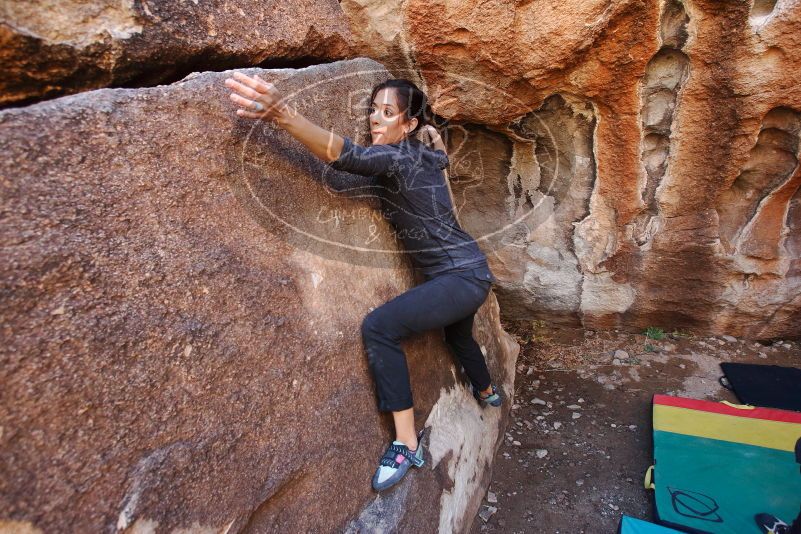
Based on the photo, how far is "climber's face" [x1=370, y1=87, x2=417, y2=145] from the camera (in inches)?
76.1

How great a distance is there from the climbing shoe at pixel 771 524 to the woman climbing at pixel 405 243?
4.36 ft

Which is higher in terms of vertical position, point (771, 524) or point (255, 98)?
point (255, 98)

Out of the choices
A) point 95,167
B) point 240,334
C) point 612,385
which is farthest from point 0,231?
point 612,385

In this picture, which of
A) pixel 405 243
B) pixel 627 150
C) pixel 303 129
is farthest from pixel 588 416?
pixel 303 129

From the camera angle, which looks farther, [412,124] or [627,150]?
[627,150]

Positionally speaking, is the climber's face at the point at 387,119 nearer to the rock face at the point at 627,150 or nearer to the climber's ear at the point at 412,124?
the climber's ear at the point at 412,124

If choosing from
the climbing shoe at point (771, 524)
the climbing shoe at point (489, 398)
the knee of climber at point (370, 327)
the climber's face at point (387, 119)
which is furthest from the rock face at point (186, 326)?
the climbing shoe at point (771, 524)

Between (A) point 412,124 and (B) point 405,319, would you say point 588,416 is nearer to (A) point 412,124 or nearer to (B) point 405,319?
(B) point 405,319

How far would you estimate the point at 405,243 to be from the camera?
207 cm

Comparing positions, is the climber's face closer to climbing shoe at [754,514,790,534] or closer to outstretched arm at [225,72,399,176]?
outstretched arm at [225,72,399,176]

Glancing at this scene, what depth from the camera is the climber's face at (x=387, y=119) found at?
1.93 meters

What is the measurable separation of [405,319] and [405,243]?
0.43 m

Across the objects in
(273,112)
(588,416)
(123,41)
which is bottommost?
(588,416)

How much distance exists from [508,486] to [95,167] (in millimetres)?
2093
